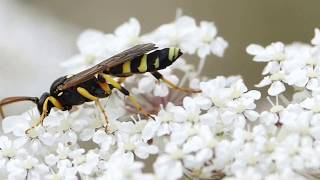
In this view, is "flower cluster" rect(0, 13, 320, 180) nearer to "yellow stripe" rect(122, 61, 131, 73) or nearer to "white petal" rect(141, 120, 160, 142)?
"white petal" rect(141, 120, 160, 142)

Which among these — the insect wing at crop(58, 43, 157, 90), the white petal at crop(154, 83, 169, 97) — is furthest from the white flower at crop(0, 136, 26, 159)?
the white petal at crop(154, 83, 169, 97)

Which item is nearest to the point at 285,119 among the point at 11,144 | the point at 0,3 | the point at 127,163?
the point at 127,163

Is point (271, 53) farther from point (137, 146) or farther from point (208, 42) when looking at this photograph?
point (137, 146)

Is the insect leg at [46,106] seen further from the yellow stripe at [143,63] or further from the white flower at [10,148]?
the yellow stripe at [143,63]

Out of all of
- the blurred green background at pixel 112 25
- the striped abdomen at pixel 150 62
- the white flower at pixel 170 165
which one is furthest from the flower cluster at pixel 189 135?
the blurred green background at pixel 112 25

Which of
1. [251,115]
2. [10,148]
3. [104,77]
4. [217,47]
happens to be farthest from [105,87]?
[217,47]

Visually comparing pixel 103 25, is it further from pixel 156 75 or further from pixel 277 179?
pixel 277 179
